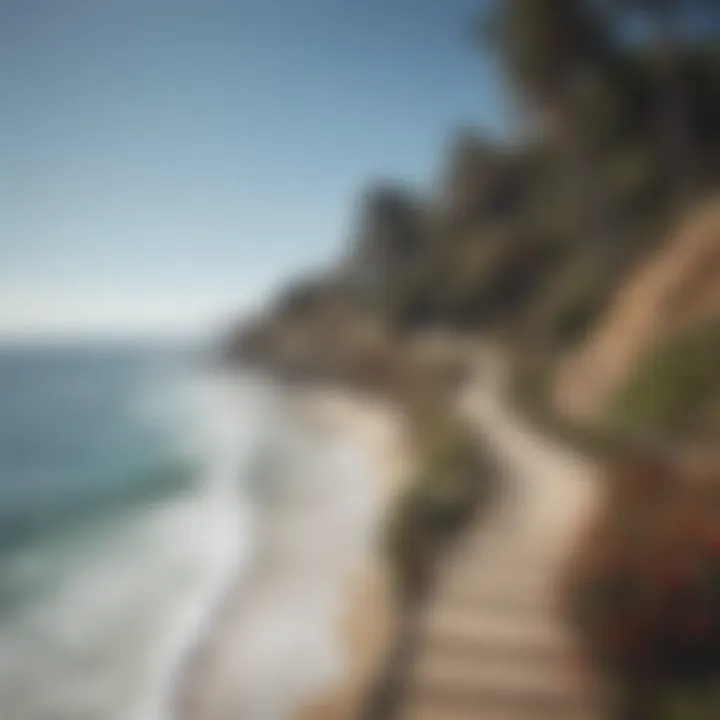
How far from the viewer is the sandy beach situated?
80.7 inches

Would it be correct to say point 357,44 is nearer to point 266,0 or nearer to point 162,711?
point 266,0

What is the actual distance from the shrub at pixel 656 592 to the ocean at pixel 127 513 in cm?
65

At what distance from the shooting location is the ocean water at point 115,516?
205 centimetres

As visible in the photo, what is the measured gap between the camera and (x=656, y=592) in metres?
1.88

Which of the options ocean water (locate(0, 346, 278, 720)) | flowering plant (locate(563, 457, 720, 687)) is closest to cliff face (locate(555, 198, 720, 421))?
flowering plant (locate(563, 457, 720, 687))

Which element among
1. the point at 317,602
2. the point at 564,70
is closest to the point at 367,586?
the point at 317,602

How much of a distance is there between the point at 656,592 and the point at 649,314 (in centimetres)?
73

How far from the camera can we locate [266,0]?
2.33 m

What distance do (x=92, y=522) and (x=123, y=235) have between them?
840 millimetres

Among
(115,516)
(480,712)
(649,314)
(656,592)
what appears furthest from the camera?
(115,516)

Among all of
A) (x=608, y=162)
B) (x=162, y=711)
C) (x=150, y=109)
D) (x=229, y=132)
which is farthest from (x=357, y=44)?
(x=162, y=711)

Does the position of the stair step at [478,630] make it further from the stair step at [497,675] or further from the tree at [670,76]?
the tree at [670,76]

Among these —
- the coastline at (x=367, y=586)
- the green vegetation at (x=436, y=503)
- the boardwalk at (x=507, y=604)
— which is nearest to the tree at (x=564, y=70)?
the boardwalk at (x=507, y=604)

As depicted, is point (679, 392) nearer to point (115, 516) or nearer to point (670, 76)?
point (670, 76)
